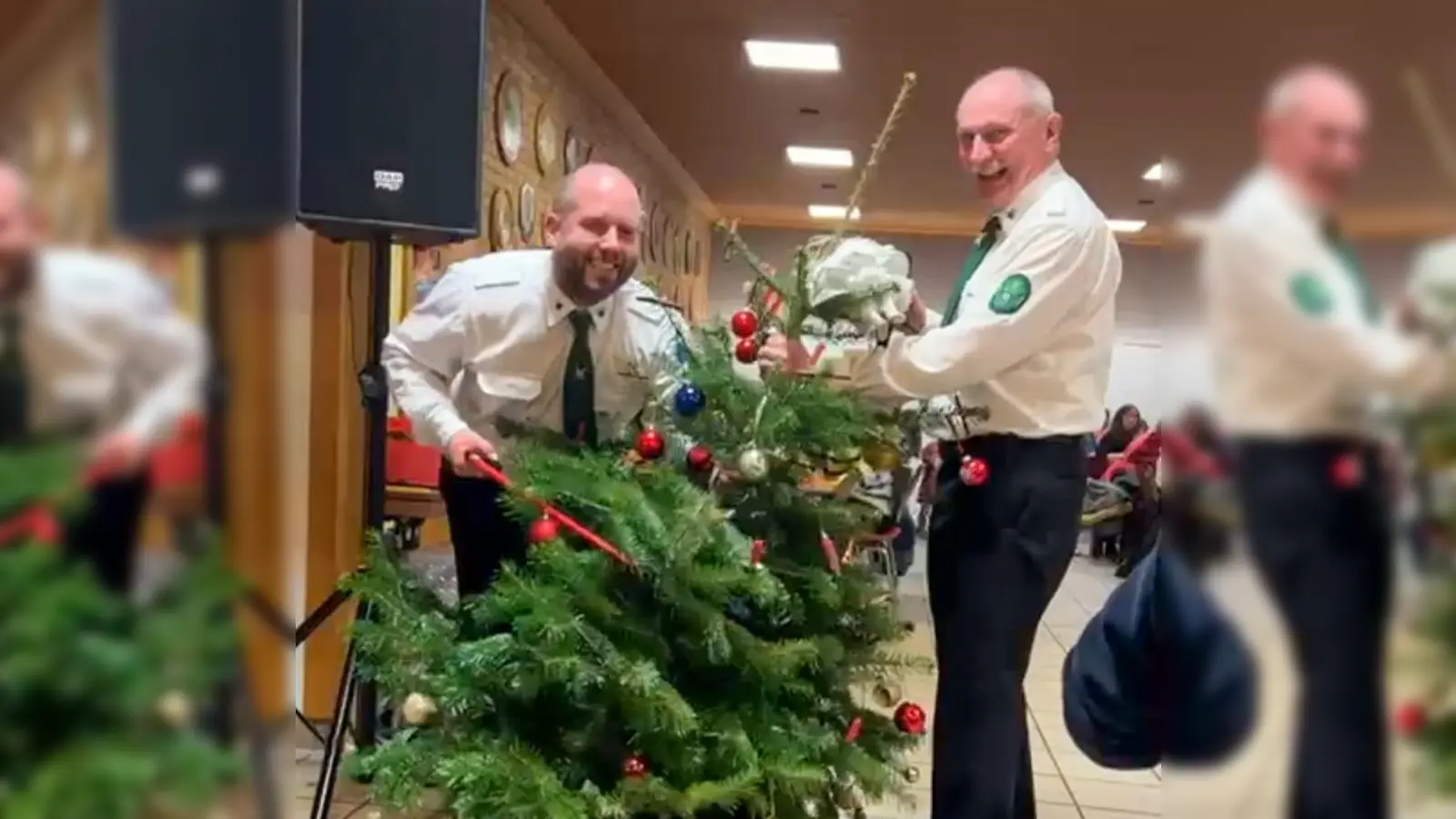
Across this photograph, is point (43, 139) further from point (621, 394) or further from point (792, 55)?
point (792, 55)

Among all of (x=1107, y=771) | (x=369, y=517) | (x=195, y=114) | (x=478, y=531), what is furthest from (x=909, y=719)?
(x=195, y=114)

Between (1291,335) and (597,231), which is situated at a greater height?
(597,231)

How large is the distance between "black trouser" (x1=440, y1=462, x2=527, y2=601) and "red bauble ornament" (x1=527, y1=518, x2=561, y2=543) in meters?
0.49

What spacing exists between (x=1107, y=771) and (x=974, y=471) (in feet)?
5.11

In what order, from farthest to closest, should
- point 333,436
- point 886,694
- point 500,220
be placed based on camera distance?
point 500,220
point 333,436
point 886,694

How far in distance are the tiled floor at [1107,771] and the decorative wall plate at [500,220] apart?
1.58m

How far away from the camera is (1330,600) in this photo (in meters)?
0.38

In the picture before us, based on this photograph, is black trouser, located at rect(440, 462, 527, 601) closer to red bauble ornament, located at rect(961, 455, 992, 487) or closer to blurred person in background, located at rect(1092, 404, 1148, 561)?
red bauble ornament, located at rect(961, 455, 992, 487)

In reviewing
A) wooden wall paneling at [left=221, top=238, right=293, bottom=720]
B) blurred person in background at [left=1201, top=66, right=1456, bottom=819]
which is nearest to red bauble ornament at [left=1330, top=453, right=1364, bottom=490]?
blurred person in background at [left=1201, top=66, right=1456, bottom=819]

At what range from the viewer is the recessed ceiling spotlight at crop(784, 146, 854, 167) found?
1686 mm

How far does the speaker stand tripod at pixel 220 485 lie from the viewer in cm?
40

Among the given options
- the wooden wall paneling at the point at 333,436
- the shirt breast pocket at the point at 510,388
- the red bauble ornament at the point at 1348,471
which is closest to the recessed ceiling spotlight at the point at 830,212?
the shirt breast pocket at the point at 510,388

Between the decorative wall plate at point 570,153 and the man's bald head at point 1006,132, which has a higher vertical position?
the decorative wall plate at point 570,153

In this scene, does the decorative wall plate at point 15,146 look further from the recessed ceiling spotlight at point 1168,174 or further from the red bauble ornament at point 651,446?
the red bauble ornament at point 651,446
